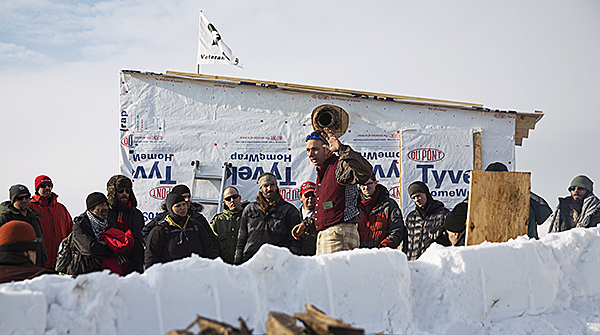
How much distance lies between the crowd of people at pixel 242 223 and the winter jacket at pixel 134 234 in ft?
0.03

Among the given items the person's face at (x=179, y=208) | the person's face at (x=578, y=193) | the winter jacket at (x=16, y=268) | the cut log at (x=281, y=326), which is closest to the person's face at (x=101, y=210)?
the person's face at (x=179, y=208)

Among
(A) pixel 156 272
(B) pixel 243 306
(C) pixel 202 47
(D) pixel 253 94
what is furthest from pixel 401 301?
(C) pixel 202 47

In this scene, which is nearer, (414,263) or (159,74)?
(414,263)

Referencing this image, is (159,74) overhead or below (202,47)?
below

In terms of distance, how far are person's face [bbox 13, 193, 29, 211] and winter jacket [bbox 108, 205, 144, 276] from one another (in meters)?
1.20

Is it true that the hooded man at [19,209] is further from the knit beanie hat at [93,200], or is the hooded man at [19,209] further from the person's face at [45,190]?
the knit beanie hat at [93,200]

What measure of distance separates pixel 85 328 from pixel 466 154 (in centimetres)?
716

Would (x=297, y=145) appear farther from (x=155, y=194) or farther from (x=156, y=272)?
(x=156, y=272)

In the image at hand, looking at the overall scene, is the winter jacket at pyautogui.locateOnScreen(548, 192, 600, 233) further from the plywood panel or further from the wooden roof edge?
the plywood panel

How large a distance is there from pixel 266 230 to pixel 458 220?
6.73ft

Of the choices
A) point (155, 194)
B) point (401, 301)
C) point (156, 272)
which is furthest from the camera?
point (155, 194)

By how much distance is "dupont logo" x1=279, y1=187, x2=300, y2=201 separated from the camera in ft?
24.9

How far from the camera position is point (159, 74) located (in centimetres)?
742

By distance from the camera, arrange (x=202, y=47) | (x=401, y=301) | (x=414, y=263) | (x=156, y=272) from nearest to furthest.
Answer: (x=156, y=272) < (x=401, y=301) < (x=414, y=263) < (x=202, y=47)
